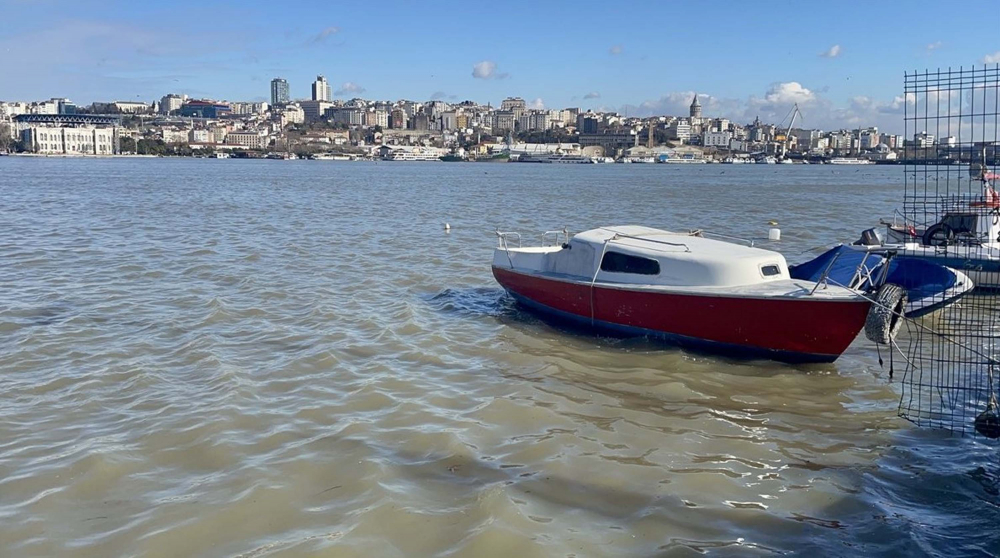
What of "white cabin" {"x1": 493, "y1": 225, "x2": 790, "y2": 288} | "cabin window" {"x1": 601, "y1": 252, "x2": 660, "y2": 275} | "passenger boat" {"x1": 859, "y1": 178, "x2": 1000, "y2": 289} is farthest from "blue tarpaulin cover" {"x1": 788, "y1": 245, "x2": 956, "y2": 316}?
"cabin window" {"x1": 601, "y1": 252, "x2": 660, "y2": 275}

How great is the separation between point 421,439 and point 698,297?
5.39 meters

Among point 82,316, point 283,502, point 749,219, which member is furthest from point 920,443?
point 749,219

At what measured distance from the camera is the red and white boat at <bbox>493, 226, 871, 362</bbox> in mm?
12172

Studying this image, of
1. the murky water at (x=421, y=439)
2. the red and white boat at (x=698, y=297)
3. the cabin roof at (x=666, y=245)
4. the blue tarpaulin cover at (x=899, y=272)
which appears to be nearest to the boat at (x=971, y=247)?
the blue tarpaulin cover at (x=899, y=272)

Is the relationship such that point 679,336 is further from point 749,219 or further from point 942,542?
point 749,219

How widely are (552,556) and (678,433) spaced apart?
3.42m

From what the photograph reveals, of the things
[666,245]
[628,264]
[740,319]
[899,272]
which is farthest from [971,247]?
[628,264]

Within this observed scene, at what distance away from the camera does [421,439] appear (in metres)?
9.42

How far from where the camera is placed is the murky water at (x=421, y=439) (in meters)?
7.22

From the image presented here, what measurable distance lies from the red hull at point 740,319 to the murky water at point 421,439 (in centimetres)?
32

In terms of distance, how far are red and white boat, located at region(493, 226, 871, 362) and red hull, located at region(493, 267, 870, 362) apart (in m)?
0.01

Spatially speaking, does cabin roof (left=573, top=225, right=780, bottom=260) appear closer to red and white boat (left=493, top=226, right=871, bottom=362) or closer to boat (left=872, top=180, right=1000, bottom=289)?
red and white boat (left=493, top=226, right=871, bottom=362)

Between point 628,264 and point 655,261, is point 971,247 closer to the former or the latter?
point 655,261

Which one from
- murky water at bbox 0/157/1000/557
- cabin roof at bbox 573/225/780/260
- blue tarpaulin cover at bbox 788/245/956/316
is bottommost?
murky water at bbox 0/157/1000/557
